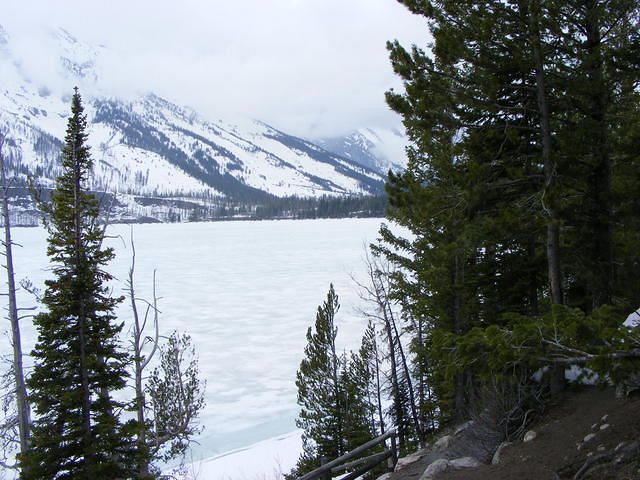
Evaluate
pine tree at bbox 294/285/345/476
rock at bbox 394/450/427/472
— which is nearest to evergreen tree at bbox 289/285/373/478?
pine tree at bbox 294/285/345/476

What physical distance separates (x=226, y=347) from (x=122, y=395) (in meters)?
7.80

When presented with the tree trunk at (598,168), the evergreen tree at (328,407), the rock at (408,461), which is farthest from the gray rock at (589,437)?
the evergreen tree at (328,407)

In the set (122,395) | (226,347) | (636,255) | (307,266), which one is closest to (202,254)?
(307,266)

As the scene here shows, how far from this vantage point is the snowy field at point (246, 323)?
61.1 ft

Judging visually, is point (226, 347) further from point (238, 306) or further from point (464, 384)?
point (464, 384)

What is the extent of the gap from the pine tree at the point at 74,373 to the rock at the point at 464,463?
20.8 ft

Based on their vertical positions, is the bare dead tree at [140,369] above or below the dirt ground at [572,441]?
below

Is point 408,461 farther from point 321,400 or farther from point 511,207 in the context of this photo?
point 321,400

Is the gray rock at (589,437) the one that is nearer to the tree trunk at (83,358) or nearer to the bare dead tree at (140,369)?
the bare dead tree at (140,369)

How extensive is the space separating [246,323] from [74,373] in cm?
2293

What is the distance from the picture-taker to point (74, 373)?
9.45m

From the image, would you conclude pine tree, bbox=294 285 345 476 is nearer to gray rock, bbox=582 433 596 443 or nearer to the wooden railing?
the wooden railing

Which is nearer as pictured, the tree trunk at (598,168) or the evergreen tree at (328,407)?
the tree trunk at (598,168)

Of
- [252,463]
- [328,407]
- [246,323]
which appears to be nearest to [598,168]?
[328,407]
